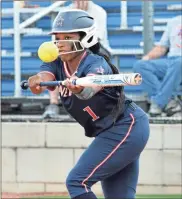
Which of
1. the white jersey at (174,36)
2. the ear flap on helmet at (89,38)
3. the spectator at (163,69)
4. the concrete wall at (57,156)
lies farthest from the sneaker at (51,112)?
the ear flap on helmet at (89,38)

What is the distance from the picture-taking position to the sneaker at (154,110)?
25.2ft

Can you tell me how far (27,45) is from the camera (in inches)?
346

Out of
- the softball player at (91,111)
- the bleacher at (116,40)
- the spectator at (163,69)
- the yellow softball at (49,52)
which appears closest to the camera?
the yellow softball at (49,52)

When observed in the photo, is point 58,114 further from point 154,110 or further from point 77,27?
point 77,27

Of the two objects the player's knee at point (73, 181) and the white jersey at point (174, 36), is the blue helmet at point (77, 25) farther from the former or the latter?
the white jersey at point (174, 36)

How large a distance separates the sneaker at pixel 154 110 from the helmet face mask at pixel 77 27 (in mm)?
3079

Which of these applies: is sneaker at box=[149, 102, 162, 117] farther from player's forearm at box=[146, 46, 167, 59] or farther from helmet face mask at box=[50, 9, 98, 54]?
helmet face mask at box=[50, 9, 98, 54]

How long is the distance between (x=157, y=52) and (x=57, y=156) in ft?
5.55

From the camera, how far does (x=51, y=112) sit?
7.82 metres

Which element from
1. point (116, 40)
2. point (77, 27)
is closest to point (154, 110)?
point (116, 40)

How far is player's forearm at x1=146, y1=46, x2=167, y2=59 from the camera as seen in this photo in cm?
784

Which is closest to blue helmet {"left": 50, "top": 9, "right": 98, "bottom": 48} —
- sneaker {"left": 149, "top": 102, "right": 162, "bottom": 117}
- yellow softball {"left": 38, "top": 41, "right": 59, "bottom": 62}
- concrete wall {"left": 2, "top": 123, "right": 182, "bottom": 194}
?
yellow softball {"left": 38, "top": 41, "right": 59, "bottom": 62}

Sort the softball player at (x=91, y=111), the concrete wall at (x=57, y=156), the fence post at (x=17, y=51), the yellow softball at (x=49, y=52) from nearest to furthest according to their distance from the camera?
1. the yellow softball at (x=49, y=52)
2. the softball player at (x=91, y=111)
3. the concrete wall at (x=57, y=156)
4. the fence post at (x=17, y=51)

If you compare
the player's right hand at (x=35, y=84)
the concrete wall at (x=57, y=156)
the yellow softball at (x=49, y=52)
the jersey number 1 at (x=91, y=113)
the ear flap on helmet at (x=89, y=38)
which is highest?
the ear flap on helmet at (x=89, y=38)
